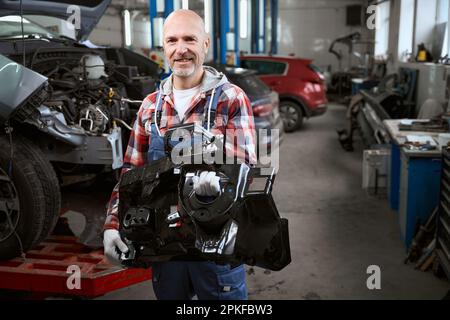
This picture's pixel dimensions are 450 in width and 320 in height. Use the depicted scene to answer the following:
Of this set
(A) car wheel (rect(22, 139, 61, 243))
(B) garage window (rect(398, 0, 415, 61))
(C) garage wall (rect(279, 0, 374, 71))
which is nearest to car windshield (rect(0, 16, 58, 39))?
(A) car wheel (rect(22, 139, 61, 243))

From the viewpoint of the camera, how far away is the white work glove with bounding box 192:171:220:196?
1.41 meters

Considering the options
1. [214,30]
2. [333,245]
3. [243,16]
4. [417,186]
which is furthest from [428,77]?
[243,16]

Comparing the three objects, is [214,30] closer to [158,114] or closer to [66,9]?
[66,9]

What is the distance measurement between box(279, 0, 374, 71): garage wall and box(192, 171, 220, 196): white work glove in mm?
15802

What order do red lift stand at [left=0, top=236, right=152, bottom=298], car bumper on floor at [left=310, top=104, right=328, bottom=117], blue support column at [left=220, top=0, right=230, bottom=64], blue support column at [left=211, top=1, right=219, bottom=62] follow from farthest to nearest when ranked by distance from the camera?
car bumper on floor at [left=310, top=104, right=328, bottom=117], blue support column at [left=211, top=1, right=219, bottom=62], blue support column at [left=220, top=0, right=230, bottom=64], red lift stand at [left=0, top=236, right=152, bottom=298]

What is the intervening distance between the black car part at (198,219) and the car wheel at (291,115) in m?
7.51

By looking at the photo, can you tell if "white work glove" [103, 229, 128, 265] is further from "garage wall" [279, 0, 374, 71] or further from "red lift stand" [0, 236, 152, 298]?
"garage wall" [279, 0, 374, 71]

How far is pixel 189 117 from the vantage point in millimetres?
1632

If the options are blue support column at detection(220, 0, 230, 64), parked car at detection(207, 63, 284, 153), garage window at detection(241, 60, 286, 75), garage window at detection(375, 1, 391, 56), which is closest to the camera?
parked car at detection(207, 63, 284, 153)

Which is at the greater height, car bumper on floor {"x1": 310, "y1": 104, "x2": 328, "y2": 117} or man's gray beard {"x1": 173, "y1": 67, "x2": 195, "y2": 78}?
man's gray beard {"x1": 173, "y1": 67, "x2": 195, "y2": 78}

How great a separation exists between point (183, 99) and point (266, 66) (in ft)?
24.0

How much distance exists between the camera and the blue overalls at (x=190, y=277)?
1677 millimetres

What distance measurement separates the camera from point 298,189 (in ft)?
18.1
